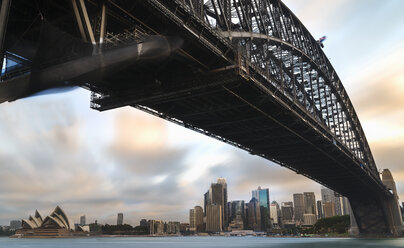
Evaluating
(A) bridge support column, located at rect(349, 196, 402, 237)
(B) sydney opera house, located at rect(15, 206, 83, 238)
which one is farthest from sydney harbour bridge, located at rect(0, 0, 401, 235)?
(B) sydney opera house, located at rect(15, 206, 83, 238)

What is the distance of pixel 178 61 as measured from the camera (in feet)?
82.7

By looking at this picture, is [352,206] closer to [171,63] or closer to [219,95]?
[219,95]

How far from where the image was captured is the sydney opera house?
6929 inches

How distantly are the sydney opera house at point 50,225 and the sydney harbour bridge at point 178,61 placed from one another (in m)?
149

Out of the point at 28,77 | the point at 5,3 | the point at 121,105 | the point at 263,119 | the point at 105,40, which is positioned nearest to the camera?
the point at 5,3

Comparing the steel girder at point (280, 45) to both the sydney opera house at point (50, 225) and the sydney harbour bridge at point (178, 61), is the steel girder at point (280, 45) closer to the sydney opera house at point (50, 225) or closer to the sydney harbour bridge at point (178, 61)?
the sydney harbour bridge at point (178, 61)

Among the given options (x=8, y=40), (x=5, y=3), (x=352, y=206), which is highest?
(x=8, y=40)

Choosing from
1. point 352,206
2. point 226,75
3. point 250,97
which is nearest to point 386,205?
point 352,206

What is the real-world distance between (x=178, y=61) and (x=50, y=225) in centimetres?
17881

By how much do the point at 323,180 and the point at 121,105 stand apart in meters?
59.9

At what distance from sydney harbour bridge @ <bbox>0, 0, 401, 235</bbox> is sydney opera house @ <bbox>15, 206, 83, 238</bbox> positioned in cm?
14934

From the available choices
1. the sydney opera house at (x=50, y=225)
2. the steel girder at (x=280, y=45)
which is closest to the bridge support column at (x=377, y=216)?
the steel girder at (x=280, y=45)

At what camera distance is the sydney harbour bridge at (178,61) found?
16141 mm

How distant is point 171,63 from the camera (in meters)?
25.6
